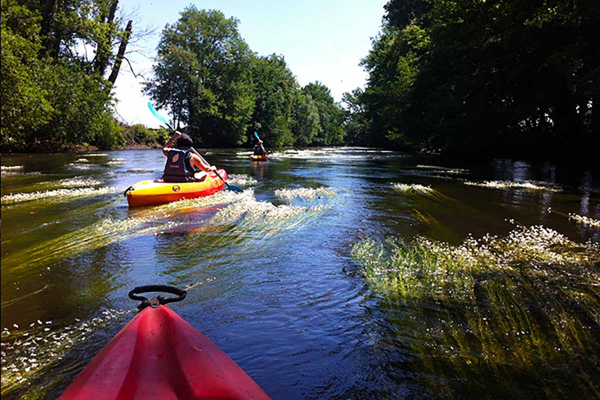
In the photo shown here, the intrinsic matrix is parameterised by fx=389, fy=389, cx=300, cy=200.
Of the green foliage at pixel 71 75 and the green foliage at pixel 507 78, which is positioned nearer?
the green foliage at pixel 507 78

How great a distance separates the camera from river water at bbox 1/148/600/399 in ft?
9.68

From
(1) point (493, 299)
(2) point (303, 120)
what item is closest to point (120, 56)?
(1) point (493, 299)

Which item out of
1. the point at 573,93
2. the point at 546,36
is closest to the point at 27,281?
the point at 546,36

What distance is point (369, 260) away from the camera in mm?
5684

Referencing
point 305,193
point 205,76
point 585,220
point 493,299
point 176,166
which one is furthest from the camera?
point 205,76

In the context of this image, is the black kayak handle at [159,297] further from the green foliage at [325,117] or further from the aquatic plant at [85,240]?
the green foliage at [325,117]

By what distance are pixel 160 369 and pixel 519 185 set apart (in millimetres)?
14721

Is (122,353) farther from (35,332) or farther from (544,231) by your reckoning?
(544,231)

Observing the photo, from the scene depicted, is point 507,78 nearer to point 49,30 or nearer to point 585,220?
point 585,220

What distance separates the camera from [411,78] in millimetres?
33062

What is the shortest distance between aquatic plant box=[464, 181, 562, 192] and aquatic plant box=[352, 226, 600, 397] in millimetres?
7315

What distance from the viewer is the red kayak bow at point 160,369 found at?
192 centimetres

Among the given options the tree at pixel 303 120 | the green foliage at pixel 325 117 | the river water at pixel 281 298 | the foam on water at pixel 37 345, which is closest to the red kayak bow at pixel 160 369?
→ the river water at pixel 281 298

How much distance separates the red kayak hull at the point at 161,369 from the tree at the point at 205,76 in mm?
48116
